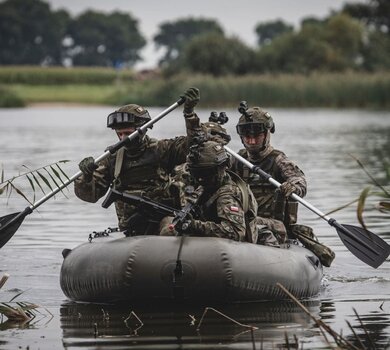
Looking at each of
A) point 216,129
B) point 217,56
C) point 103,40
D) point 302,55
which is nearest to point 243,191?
point 216,129

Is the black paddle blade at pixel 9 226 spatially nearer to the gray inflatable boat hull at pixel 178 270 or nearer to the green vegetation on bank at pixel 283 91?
the gray inflatable boat hull at pixel 178 270

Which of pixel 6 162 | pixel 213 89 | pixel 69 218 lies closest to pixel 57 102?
pixel 213 89

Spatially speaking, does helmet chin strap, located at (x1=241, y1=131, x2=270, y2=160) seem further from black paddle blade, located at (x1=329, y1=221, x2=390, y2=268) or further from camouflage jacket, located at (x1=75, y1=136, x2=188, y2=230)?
black paddle blade, located at (x1=329, y1=221, x2=390, y2=268)

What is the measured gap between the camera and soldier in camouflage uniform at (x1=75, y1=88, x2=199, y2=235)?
43.9ft

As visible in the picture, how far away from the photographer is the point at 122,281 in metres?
12.0

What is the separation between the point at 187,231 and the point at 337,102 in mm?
47309

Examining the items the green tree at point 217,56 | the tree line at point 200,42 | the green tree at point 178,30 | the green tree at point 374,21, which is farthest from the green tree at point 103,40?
the green tree at point 217,56

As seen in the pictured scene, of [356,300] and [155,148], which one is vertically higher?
[155,148]

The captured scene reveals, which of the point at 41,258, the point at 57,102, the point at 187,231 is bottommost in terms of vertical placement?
the point at 57,102

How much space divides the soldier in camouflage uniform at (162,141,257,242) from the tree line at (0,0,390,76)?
59.9m

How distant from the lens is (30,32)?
15200cm

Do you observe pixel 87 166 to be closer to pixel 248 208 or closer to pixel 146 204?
pixel 146 204

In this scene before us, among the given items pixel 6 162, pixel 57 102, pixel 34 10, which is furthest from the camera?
pixel 34 10

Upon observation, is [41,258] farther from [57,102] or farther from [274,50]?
[57,102]
